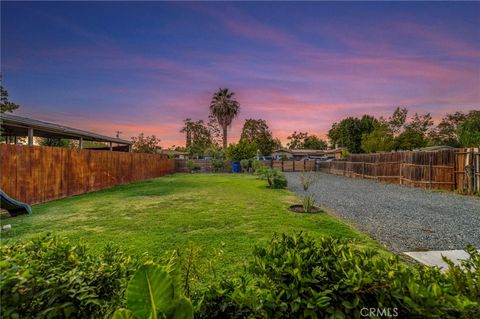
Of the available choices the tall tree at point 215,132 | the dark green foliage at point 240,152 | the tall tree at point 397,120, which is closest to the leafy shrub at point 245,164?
the dark green foliage at point 240,152

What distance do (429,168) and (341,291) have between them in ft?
45.0

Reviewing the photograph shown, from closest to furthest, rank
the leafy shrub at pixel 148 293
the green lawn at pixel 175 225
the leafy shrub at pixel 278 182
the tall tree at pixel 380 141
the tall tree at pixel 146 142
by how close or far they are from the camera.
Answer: the leafy shrub at pixel 148 293 → the green lawn at pixel 175 225 → the leafy shrub at pixel 278 182 → the tall tree at pixel 380 141 → the tall tree at pixel 146 142

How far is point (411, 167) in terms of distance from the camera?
1304 cm

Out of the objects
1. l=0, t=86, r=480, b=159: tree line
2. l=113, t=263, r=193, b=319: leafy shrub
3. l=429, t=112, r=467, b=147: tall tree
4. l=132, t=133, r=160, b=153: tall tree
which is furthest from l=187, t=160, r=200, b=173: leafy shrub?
l=429, t=112, r=467, b=147: tall tree

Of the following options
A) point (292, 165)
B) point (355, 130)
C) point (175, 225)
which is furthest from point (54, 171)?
point (355, 130)

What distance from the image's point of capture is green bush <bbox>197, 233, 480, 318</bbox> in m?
1.03

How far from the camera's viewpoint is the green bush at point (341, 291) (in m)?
1.03

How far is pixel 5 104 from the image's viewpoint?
16.2m

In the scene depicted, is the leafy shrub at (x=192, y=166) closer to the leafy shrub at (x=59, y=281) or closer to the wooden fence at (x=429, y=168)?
the wooden fence at (x=429, y=168)

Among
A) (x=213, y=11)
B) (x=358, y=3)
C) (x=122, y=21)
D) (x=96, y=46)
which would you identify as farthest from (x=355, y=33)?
(x=96, y=46)

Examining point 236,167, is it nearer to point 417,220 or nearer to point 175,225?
point 417,220

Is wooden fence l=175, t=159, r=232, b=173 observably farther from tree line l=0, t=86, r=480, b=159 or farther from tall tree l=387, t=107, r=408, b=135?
tall tree l=387, t=107, r=408, b=135

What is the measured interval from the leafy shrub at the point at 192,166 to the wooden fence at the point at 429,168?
1646cm

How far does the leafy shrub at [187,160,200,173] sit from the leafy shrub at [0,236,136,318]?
2509cm
